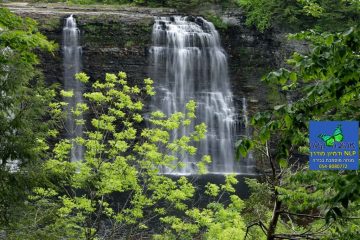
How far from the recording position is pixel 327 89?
2.70m

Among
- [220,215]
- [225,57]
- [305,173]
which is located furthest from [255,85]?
[305,173]

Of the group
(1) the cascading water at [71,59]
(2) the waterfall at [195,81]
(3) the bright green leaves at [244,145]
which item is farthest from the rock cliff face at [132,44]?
(3) the bright green leaves at [244,145]

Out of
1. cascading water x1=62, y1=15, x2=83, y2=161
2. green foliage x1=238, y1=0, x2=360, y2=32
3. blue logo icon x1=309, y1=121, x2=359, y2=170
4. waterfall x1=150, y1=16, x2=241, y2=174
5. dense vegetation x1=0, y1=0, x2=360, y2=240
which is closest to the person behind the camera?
dense vegetation x1=0, y1=0, x2=360, y2=240

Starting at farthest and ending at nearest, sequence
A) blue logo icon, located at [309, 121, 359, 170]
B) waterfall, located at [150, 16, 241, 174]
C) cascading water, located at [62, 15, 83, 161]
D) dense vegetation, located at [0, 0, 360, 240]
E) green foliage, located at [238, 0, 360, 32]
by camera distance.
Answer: waterfall, located at [150, 16, 241, 174] < green foliage, located at [238, 0, 360, 32] < cascading water, located at [62, 15, 83, 161] < blue logo icon, located at [309, 121, 359, 170] < dense vegetation, located at [0, 0, 360, 240]

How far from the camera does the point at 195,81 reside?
91.0 feet

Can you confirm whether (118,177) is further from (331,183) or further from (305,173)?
(331,183)

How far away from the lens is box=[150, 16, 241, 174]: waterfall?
88.1ft

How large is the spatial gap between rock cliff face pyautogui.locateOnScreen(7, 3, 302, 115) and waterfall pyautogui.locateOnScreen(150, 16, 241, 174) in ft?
2.74

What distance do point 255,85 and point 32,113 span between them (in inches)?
856

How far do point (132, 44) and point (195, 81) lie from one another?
14.8 ft

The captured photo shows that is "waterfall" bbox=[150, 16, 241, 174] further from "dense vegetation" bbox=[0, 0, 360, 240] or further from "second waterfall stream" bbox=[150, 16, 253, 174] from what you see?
"dense vegetation" bbox=[0, 0, 360, 240]

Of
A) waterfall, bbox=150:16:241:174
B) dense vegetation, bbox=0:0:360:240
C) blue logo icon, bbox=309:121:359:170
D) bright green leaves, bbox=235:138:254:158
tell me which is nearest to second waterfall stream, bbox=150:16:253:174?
waterfall, bbox=150:16:241:174

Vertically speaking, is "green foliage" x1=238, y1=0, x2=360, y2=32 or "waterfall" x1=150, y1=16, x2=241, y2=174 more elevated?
"green foliage" x1=238, y1=0, x2=360, y2=32

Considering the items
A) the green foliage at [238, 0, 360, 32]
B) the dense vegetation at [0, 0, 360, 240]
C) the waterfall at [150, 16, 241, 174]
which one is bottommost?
the dense vegetation at [0, 0, 360, 240]
